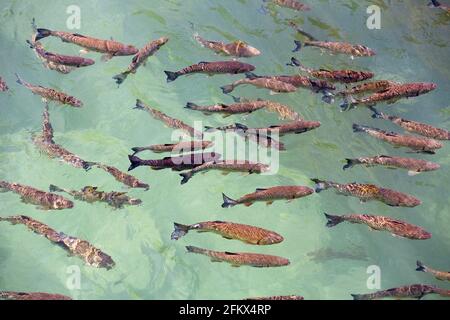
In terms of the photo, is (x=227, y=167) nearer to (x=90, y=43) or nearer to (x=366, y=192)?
(x=366, y=192)

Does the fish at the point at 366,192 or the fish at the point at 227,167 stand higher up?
the fish at the point at 227,167

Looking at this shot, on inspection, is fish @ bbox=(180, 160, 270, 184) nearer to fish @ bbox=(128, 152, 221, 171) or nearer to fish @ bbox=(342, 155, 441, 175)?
fish @ bbox=(128, 152, 221, 171)

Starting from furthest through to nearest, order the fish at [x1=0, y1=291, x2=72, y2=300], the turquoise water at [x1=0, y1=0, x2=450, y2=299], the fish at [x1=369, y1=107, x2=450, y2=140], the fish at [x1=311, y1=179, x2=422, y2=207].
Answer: the turquoise water at [x1=0, y1=0, x2=450, y2=299] < the fish at [x1=369, y1=107, x2=450, y2=140] < the fish at [x1=311, y1=179, x2=422, y2=207] < the fish at [x1=0, y1=291, x2=72, y2=300]

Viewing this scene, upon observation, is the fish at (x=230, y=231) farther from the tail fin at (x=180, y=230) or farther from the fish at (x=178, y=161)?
the fish at (x=178, y=161)

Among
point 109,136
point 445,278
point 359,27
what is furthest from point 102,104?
point 445,278

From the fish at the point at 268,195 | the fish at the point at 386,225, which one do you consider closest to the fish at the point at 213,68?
the fish at the point at 268,195

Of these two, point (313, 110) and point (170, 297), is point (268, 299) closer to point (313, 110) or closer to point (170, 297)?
point (170, 297)

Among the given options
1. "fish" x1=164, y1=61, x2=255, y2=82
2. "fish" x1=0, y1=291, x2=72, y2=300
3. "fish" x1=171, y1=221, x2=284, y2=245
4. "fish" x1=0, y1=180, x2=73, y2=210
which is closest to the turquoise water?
"fish" x1=0, y1=291, x2=72, y2=300
